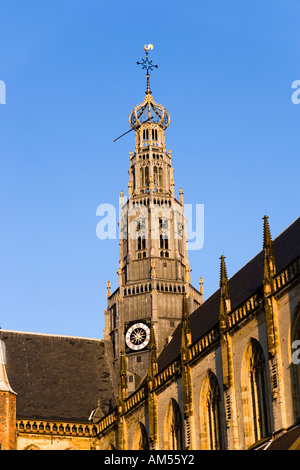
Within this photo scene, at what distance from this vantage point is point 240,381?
46.6 m

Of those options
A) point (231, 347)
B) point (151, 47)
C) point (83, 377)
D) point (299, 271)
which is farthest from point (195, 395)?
point (151, 47)

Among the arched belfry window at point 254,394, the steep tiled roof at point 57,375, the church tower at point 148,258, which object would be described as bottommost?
the arched belfry window at point 254,394

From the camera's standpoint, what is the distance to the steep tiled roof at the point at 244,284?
4909cm

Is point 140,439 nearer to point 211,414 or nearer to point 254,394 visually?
point 211,414

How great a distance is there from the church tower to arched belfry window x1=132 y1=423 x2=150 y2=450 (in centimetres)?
805

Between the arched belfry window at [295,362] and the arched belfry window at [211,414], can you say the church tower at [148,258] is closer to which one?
the arched belfry window at [211,414]

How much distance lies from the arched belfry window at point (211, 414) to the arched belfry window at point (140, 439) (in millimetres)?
7720

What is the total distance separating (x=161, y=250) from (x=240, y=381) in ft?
87.4

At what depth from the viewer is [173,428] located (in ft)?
Answer: 179

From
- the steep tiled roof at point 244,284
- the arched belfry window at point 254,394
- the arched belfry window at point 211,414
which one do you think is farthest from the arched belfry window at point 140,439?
the arched belfry window at point 254,394

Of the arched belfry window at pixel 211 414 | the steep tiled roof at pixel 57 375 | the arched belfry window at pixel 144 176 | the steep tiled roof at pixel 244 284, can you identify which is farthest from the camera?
the arched belfry window at pixel 144 176

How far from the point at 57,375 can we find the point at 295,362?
101 ft

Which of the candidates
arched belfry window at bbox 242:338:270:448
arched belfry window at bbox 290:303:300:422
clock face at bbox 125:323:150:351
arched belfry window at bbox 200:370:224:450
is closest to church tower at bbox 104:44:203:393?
clock face at bbox 125:323:150:351
